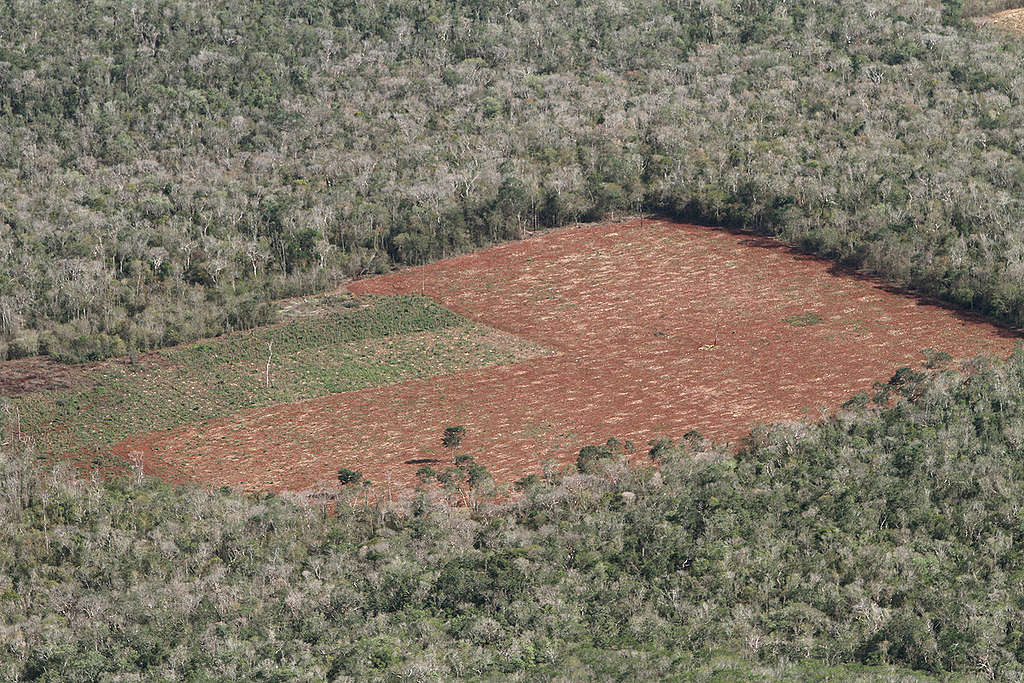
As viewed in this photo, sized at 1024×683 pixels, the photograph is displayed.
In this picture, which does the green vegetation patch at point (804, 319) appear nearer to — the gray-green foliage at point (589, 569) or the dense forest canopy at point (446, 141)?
the dense forest canopy at point (446, 141)

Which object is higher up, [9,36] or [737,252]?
[9,36]

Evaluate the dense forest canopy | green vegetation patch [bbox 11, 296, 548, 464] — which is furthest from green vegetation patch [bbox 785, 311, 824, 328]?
green vegetation patch [bbox 11, 296, 548, 464]

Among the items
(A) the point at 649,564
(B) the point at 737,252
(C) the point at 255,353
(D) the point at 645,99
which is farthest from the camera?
(D) the point at 645,99

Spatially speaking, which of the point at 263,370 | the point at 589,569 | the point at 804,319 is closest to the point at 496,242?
the point at 263,370

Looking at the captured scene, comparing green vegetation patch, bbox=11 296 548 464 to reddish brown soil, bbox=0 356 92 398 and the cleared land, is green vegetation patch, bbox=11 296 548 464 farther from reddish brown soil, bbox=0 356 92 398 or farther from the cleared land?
the cleared land

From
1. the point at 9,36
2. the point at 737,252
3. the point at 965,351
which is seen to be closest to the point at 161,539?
the point at 965,351

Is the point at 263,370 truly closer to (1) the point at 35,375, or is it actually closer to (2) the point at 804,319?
(1) the point at 35,375

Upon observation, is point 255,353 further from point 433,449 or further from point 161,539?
point 161,539
